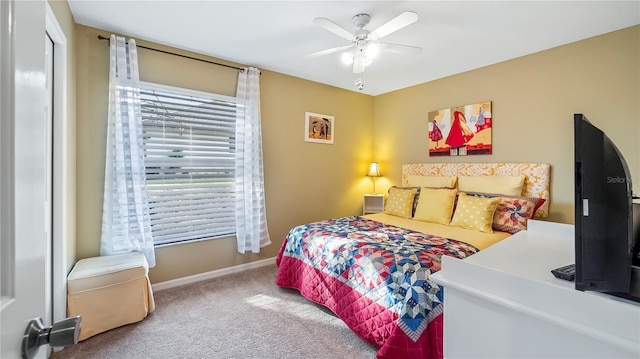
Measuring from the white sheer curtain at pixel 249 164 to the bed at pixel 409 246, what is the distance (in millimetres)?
633

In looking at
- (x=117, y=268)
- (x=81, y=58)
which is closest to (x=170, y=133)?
(x=81, y=58)

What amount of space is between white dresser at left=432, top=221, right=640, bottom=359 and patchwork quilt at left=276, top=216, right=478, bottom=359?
0.57m

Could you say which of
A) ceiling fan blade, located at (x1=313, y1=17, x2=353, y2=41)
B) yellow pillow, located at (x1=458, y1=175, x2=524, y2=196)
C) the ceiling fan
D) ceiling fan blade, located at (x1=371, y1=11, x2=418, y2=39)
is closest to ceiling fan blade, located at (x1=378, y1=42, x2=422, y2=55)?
the ceiling fan

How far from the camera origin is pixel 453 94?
361 cm

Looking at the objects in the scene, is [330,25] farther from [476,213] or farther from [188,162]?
[476,213]

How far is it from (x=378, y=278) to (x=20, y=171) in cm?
178

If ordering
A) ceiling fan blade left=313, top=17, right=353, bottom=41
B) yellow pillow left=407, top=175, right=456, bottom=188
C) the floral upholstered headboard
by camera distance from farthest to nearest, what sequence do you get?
1. yellow pillow left=407, top=175, right=456, bottom=188
2. the floral upholstered headboard
3. ceiling fan blade left=313, top=17, right=353, bottom=41

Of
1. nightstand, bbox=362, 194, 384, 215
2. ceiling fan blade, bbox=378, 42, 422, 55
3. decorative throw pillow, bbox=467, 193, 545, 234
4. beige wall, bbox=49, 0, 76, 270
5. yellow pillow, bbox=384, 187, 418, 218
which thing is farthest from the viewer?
nightstand, bbox=362, 194, 384, 215

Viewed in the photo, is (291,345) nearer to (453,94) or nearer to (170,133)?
(170,133)

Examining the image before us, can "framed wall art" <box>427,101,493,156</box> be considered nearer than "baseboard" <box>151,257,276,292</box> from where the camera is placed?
No

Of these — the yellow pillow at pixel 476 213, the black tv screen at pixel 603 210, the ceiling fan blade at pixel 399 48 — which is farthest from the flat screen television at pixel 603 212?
the yellow pillow at pixel 476 213

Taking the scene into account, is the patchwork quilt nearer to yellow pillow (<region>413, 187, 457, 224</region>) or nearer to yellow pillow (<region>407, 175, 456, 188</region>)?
yellow pillow (<region>413, 187, 457, 224</region>)

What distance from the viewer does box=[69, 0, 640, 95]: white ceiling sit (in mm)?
2135

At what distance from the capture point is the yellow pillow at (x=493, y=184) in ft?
9.76
